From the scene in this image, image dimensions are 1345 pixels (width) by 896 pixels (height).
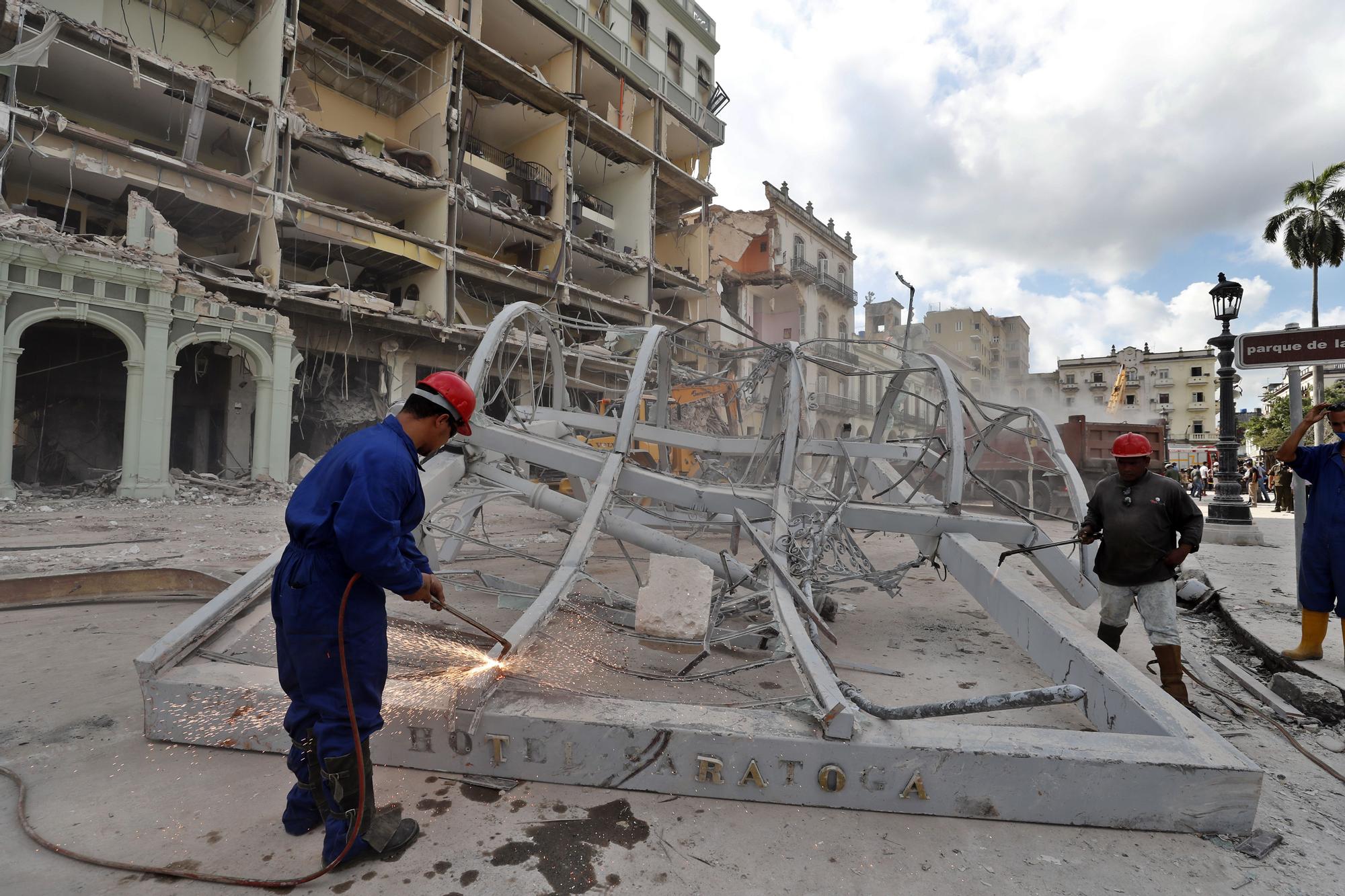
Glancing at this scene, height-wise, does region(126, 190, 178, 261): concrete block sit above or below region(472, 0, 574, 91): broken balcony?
below

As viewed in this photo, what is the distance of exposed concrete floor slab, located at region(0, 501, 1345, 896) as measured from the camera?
6.27 feet

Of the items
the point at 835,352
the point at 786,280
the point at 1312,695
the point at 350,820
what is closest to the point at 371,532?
the point at 350,820

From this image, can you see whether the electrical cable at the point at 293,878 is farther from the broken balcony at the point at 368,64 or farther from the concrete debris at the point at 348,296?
the broken balcony at the point at 368,64

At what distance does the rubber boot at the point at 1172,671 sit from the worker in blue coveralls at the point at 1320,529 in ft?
4.06

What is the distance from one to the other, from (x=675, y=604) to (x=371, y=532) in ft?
7.70

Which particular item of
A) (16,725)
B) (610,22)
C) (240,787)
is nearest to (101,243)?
(16,725)

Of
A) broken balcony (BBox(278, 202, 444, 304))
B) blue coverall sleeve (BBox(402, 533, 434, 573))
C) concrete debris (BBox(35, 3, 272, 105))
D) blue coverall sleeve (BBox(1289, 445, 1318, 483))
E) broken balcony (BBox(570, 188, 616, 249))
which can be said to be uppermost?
broken balcony (BBox(570, 188, 616, 249))

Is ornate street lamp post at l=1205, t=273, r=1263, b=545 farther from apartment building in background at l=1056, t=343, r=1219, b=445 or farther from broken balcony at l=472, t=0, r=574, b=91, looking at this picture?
apartment building in background at l=1056, t=343, r=1219, b=445

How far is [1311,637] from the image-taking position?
13.1 feet

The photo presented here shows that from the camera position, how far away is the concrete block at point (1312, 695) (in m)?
3.24

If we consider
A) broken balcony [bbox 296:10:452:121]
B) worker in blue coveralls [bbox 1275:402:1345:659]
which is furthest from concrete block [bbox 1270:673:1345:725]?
broken balcony [bbox 296:10:452:121]

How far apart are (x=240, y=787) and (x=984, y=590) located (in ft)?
12.5

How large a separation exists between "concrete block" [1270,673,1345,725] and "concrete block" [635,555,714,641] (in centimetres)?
319

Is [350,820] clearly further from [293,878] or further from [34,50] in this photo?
[34,50]
